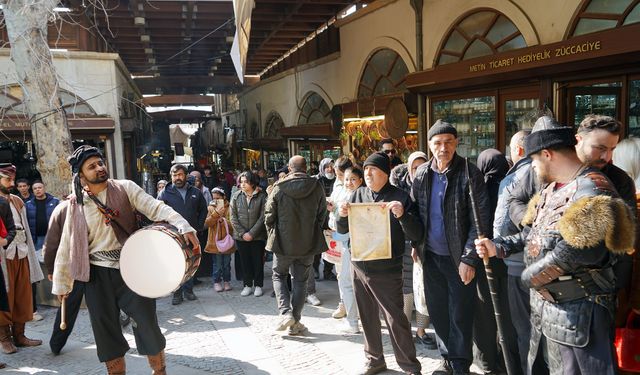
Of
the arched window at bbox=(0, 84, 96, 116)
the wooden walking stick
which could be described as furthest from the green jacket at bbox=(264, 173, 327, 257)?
the arched window at bbox=(0, 84, 96, 116)

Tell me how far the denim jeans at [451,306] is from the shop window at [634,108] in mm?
3625

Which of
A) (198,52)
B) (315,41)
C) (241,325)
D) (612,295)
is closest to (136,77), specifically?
(198,52)

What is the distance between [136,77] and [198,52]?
7.01 m

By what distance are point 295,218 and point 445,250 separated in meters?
2.00

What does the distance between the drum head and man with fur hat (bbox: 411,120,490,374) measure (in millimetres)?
2006

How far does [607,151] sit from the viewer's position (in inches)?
126

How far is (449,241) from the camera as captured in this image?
372cm

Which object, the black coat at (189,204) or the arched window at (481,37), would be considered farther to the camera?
the arched window at (481,37)

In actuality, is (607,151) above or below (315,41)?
below

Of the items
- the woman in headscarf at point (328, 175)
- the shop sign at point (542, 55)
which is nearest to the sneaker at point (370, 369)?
the woman in headscarf at point (328, 175)

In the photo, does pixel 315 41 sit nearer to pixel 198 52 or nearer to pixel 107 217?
pixel 198 52

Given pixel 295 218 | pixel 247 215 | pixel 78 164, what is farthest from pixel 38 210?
pixel 295 218

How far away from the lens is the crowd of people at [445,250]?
97.2 inches

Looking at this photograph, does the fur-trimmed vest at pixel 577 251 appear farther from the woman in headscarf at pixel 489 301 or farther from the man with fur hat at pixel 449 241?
the woman in headscarf at pixel 489 301
